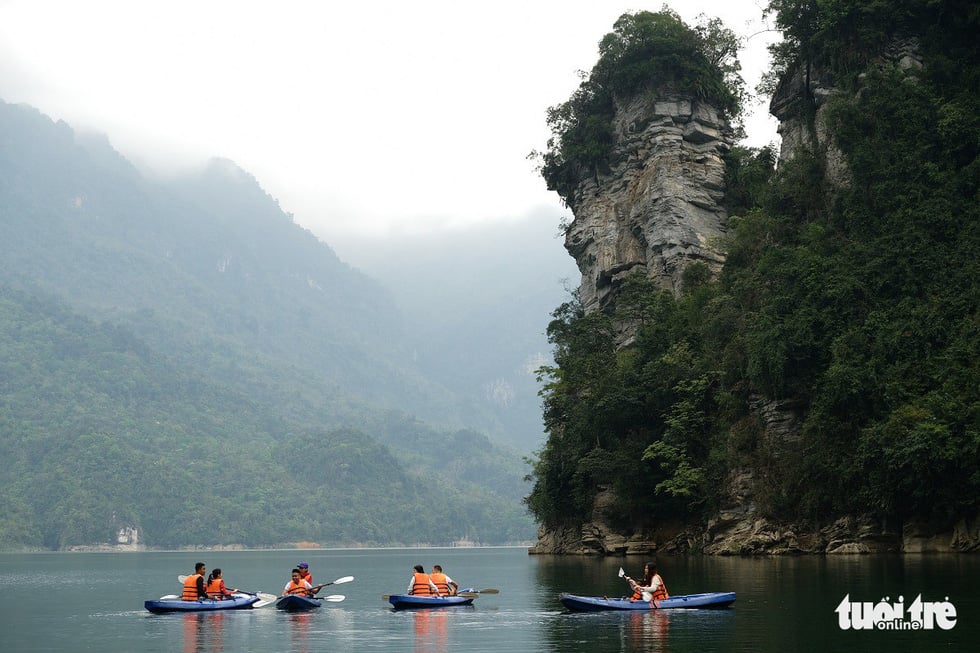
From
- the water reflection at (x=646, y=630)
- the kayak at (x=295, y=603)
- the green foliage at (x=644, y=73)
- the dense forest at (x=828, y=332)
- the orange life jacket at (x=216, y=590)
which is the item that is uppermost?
the green foliage at (x=644, y=73)

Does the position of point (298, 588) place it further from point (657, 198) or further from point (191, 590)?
point (657, 198)

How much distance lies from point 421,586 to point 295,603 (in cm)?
377

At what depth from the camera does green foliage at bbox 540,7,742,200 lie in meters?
81.8

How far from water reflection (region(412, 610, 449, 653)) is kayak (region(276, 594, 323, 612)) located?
3534 millimetres

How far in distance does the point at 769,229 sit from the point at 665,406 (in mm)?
11875

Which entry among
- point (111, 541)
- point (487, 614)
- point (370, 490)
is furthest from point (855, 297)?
point (370, 490)

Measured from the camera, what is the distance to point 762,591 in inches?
1318

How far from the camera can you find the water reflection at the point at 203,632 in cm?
2398

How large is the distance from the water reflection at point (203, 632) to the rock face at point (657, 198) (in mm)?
51103

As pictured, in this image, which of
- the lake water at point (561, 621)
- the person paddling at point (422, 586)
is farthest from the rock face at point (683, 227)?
the person paddling at point (422, 586)

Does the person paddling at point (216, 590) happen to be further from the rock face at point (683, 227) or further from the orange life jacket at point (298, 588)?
the rock face at point (683, 227)

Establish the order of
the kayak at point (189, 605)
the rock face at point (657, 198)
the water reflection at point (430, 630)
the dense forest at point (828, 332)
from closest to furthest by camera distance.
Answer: the water reflection at point (430, 630)
the kayak at point (189, 605)
the dense forest at point (828, 332)
the rock face at point (657, 198)

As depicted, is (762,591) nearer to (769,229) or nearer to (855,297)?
(855,297)

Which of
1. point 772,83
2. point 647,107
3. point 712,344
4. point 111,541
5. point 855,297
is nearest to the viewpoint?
point 855,297
